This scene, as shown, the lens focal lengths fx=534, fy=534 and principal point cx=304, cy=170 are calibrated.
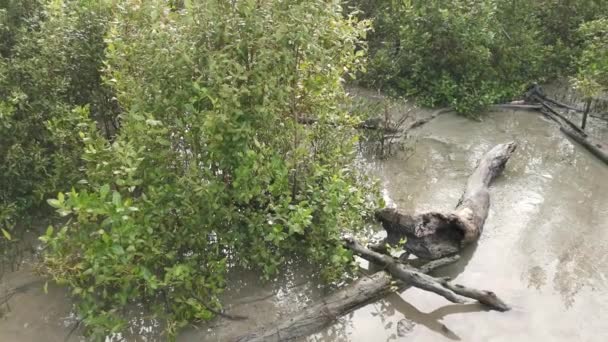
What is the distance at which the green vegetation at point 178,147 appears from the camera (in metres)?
4.52

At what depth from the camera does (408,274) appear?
546 centimetres

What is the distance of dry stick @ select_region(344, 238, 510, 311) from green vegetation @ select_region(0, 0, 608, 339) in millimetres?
438

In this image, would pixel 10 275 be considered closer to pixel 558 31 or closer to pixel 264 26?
pixel 264 26

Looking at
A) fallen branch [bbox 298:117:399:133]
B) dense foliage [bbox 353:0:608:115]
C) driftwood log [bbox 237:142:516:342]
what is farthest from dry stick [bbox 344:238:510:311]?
dense foliage [bbox 353:0:608:115]

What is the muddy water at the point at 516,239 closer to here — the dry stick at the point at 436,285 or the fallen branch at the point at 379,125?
the dry stick at the point at 436,285

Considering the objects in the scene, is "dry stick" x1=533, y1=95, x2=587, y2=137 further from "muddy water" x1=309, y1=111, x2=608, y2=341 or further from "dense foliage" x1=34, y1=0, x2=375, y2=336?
"dense foliage" x1=34, y1=0, x2=375, y2=336

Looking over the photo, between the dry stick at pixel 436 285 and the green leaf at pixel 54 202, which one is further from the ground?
the green leaf at pixel 54 202

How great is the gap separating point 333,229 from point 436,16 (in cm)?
618

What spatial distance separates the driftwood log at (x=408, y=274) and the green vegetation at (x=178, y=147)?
13.2 inches

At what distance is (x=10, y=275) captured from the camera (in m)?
5.67

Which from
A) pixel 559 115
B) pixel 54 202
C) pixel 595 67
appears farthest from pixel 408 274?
pixel 559 115

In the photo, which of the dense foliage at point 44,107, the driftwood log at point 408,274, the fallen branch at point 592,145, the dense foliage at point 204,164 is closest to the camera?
the dense foliage at point 204,164

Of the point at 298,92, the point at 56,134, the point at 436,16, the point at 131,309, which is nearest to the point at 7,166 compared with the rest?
the point at 56,134

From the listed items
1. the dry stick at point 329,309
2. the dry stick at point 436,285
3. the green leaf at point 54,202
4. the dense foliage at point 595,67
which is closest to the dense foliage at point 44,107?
the green leaf at point 54,202
